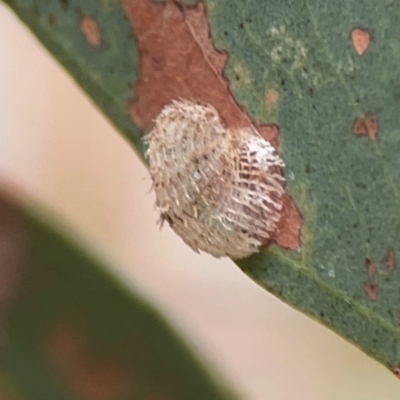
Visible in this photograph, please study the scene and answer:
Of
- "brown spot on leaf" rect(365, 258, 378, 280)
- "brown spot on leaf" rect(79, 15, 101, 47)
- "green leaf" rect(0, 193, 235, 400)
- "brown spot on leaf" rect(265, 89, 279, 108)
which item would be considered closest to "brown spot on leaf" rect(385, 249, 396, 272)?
"brown spot on leaf" rect(365, 258, 378, 280)

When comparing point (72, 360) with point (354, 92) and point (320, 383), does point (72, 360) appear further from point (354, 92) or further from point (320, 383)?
point (354, 92)

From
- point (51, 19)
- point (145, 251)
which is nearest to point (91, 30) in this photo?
point (51, 19)

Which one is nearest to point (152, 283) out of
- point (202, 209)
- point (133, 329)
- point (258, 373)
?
point (133, 329)

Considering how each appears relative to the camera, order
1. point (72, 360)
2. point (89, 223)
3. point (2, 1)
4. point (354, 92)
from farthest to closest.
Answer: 1. point (89, 223)
2. point (72, 360)
3. point (2, 1)
4. point (354, 92)

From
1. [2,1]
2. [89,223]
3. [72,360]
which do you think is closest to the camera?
[2,1]

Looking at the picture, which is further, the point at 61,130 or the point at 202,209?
the point at 61,130

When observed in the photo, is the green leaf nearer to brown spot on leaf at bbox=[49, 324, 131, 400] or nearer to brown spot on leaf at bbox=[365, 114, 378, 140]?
brown spot on leaf at bbox=[49, 324, 131, 400]

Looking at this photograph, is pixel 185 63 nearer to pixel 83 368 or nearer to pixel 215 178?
pixel 215 178

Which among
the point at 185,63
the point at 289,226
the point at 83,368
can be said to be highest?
the point at 185,63
